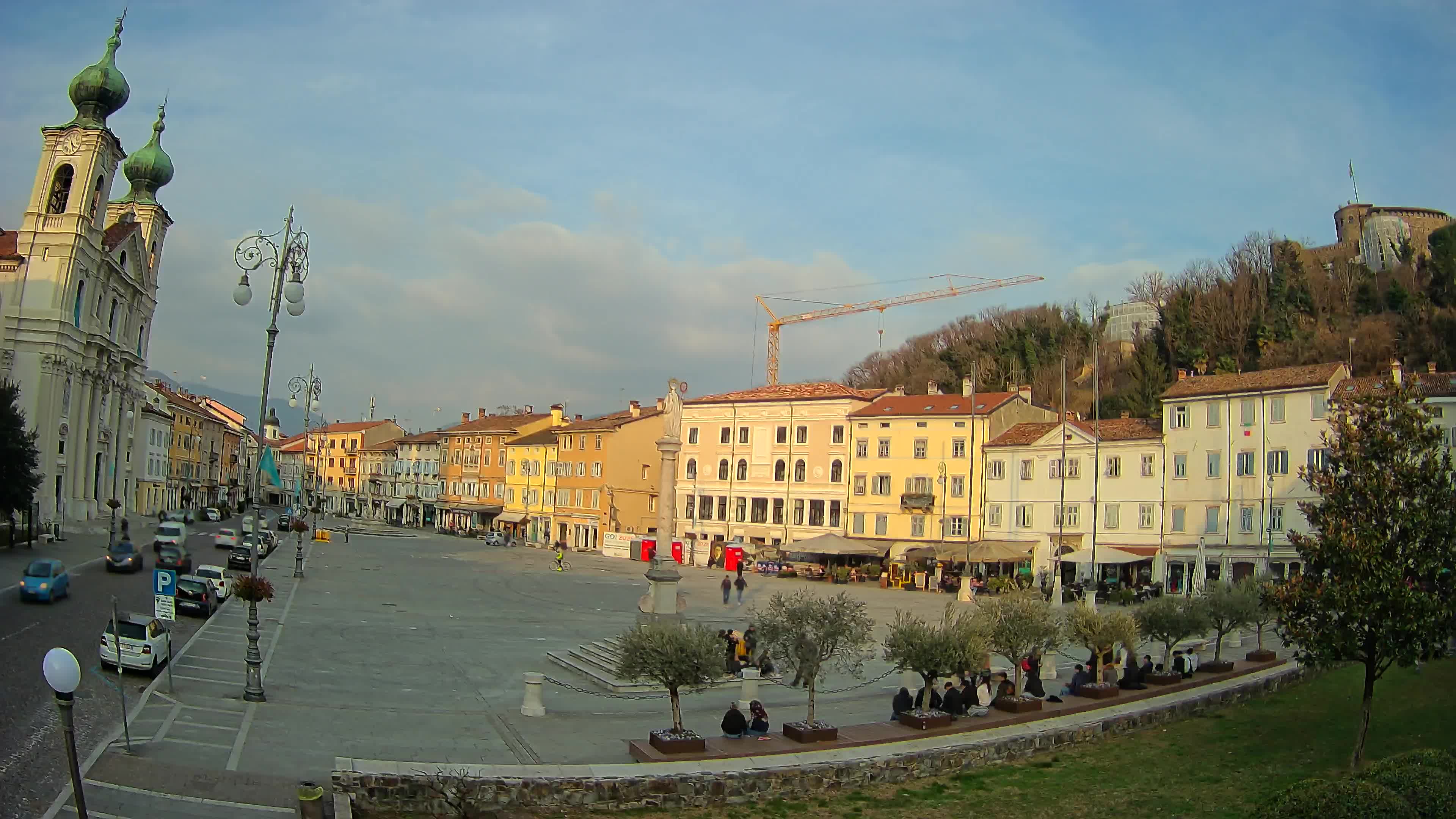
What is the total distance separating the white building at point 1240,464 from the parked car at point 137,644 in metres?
43.1

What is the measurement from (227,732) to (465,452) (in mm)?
89414

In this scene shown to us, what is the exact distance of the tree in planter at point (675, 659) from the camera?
664 inches

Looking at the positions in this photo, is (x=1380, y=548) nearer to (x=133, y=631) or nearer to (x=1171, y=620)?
(x=1171, y=620)

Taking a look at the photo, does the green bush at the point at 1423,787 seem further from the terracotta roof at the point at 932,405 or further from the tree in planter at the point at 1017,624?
the terracotta roof at the point at 932,405

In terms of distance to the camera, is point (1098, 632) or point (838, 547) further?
point (838, 547)

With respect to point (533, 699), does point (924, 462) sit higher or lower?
higher

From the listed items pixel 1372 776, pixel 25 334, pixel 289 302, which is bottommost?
pixel 1372 776

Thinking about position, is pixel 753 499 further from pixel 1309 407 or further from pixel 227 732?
pixel 227 732

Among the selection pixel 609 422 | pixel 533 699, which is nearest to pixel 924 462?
pixel 609 422

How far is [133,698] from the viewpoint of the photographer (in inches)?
782

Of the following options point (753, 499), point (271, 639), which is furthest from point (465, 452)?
point (271, 639)

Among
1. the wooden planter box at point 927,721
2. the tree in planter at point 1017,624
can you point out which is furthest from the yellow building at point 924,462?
the wooden planter box at point 927,721

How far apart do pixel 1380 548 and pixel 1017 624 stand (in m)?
7.27

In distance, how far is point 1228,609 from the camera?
86.9ft
